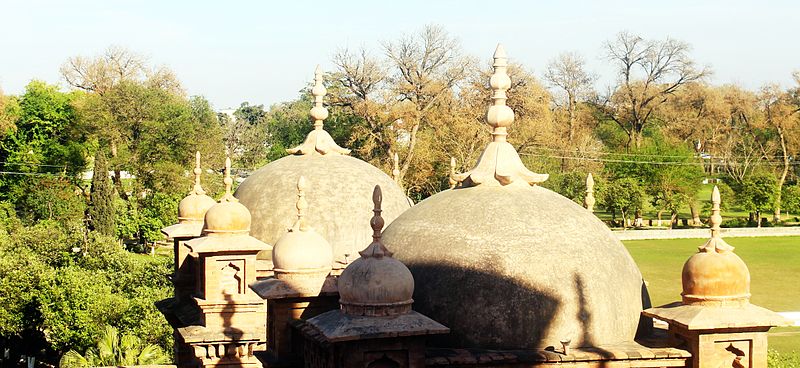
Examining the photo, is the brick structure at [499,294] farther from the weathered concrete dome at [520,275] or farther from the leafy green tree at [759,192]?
the leafy green tree at [759,192]

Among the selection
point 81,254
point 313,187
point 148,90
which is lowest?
point 81,254

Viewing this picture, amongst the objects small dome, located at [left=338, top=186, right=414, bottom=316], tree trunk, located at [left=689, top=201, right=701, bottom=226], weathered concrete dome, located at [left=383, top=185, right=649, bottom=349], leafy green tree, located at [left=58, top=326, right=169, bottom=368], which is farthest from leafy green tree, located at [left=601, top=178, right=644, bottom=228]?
small dome, located at [left=338, top=186, right=414, bottom=316]

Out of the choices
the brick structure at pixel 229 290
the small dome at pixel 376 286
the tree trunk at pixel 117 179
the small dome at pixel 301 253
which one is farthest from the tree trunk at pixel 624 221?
the small dome at pixel 376 286

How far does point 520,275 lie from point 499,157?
193cm

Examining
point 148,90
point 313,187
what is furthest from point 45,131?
point 313,187

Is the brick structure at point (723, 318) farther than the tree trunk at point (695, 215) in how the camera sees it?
No

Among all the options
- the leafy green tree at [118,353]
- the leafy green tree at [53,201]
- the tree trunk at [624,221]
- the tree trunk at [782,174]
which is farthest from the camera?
the tree trunk at [782,174]

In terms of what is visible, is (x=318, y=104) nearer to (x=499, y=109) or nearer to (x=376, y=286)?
(x=499, y=109)

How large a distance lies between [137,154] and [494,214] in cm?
4360

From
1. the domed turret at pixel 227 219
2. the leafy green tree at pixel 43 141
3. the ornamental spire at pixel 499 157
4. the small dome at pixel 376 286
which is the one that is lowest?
the small dome at pixel 376 286

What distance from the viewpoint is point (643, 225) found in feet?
229

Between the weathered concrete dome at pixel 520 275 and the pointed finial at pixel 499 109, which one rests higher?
the pointed finial at pixel 499 109

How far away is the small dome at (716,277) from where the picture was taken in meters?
10.9

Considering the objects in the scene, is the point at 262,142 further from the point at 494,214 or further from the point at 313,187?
the point at 494,214
